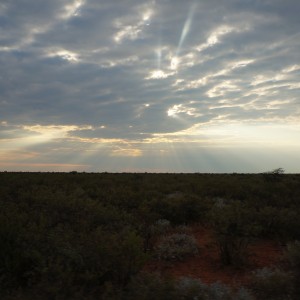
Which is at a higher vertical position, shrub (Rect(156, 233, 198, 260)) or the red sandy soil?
shrub (Rect(156, 233, 198, 260))

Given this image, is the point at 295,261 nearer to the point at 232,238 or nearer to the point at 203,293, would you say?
the point at 232,238

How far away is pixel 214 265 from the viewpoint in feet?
32.7

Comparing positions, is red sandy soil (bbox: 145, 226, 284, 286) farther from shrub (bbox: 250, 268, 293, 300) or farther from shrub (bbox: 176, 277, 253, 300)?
shrub (bbox: 176, 277, 253, 300)

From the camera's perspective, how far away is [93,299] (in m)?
6.12

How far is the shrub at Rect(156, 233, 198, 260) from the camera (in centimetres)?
1048

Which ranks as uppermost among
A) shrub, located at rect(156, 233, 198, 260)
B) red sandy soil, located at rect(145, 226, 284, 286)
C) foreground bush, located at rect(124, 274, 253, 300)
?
foreground bush, located at rect(124, 274, 253, 300)

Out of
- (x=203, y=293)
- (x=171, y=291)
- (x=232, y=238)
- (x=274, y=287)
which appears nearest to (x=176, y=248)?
(x=232, y=238)

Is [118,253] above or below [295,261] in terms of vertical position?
above

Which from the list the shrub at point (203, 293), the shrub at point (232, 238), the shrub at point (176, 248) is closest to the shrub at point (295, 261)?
the shrub at point (203, 293)

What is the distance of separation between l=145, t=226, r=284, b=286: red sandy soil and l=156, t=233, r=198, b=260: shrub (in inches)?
8.2

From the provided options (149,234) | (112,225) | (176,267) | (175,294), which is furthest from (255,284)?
(112,225)

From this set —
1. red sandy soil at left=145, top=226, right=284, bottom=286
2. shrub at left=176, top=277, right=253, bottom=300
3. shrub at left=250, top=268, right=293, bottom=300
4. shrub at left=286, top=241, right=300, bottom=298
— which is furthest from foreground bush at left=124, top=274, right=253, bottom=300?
red sandy soil at left=145, top=226, right=284, bottom=286

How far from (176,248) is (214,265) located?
4.09ft

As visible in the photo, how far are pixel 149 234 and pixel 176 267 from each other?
5.41 feet
